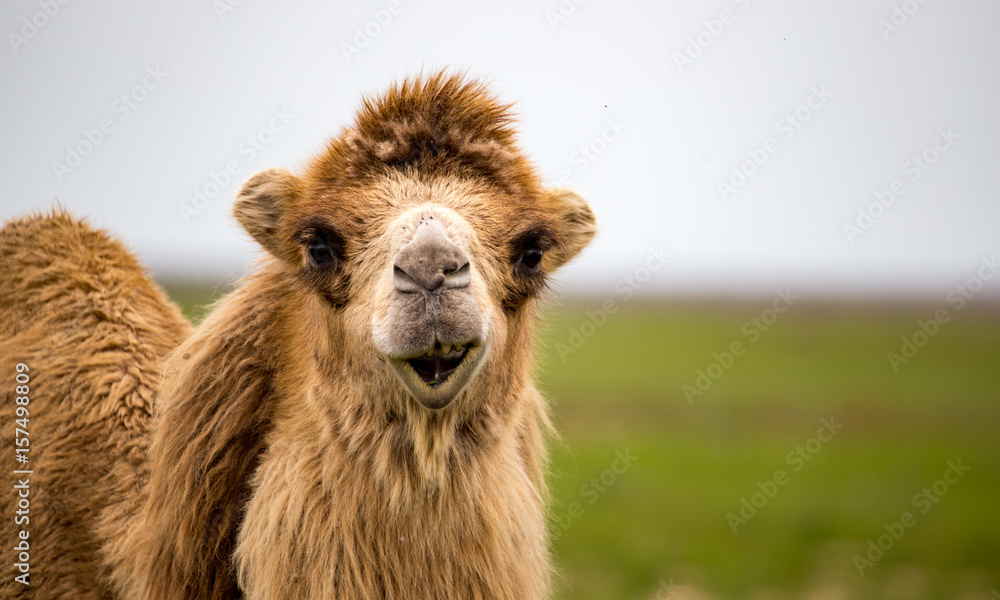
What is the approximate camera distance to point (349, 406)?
11.9 feet

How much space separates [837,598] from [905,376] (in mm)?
44736

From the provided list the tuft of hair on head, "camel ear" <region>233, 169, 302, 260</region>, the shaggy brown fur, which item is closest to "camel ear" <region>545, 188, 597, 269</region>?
the tuft of hair on head

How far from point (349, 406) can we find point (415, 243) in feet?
2.64

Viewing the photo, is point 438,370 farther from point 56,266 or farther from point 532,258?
point 56,266

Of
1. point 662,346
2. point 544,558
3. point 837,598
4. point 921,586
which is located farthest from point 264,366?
point 662,346

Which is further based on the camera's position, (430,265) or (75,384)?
(75,384)

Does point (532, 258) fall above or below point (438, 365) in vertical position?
above

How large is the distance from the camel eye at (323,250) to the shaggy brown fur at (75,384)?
1.41m

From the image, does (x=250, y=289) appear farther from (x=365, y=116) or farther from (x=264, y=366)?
(x=365, y=116)

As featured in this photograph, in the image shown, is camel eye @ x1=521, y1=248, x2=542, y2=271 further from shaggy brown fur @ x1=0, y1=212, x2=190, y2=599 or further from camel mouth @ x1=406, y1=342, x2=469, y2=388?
shaggy brown fur @ x1=0, y1=212, x2=190, y2=599

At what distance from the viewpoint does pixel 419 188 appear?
3.72 meters

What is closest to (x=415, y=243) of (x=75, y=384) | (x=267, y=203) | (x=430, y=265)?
(x=430, y=265)

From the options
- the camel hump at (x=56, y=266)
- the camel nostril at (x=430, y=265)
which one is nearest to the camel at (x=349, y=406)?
the camel nostril at (x=430, y=265)

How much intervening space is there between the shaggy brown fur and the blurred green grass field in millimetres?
533
